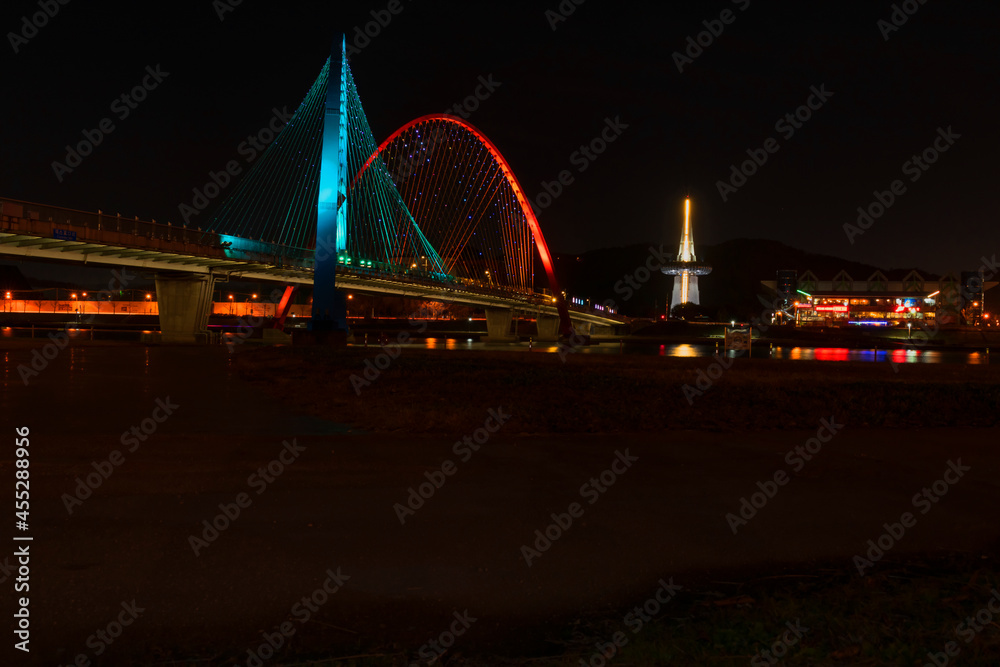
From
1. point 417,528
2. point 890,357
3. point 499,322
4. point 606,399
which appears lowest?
point 890,357

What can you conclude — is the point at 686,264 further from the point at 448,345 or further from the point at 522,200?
the point at 448,345

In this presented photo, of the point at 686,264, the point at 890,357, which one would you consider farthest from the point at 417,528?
the point at 686,264

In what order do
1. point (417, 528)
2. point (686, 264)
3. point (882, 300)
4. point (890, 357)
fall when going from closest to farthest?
point (417, 528), point (890, 357), point (686, 264), point (882, 300)

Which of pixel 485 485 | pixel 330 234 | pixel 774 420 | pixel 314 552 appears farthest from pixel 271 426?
pixel 330 234

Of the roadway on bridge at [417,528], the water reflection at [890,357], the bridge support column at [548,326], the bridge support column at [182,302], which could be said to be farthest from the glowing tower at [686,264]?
the roadway on bridge at [417,528]

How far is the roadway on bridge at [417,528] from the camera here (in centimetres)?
479

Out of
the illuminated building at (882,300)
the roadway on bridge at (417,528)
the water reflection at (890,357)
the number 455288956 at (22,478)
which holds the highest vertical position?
the illuminated building at (882,300)

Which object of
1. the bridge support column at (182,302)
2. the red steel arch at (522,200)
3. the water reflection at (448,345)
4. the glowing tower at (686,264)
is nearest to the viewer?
the water reflection at (448,345)

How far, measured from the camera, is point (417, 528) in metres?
6.56

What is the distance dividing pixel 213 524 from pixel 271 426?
5.80 m

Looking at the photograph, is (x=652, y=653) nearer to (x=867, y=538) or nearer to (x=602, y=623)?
(x=602, y=623)

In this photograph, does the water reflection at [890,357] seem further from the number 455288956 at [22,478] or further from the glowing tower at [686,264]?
the glowing tower at [686,264]

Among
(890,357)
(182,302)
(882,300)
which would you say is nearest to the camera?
(890,357)

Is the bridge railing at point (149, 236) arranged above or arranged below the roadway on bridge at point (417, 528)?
above
